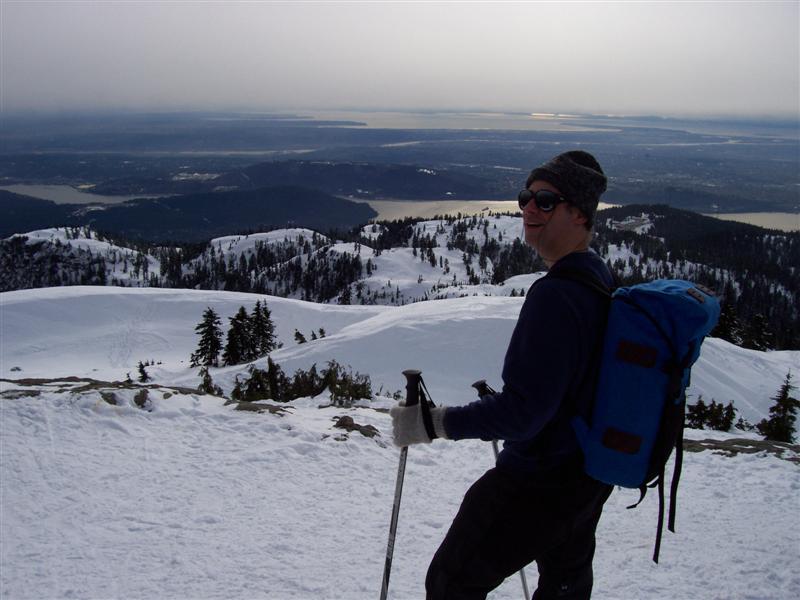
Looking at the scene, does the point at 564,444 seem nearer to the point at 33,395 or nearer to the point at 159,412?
the point at 159,412

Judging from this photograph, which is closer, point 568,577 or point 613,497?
point 568,577

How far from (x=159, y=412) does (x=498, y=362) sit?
20118 mm

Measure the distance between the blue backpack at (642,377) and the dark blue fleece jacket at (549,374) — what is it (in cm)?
8

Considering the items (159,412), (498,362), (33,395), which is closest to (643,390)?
(159,412)

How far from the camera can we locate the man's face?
2.75m

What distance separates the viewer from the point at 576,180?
2.73m

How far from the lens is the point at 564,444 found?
2.67 m

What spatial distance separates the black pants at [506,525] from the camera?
2.71 m

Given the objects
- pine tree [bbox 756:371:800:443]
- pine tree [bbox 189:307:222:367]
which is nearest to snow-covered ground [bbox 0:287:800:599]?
pine tree [bbox 756:371:800:443]

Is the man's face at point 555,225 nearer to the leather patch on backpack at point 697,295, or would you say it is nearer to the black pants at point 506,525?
the leather patch on backpack at point 697,295

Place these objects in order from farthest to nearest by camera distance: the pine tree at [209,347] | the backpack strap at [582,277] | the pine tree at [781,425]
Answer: the pine tree at [209,347] → the pine tree at [781,425] → the backpack strap at [582,277]

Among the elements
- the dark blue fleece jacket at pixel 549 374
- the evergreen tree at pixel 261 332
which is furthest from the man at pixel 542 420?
the evergreen tree at pixel 261 332

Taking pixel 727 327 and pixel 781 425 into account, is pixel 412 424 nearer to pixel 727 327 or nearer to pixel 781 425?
pixel 781 425

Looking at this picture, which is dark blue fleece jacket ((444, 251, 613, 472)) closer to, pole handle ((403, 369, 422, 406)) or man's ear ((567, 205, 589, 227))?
man's ear ((567, 205, 589, 227))
